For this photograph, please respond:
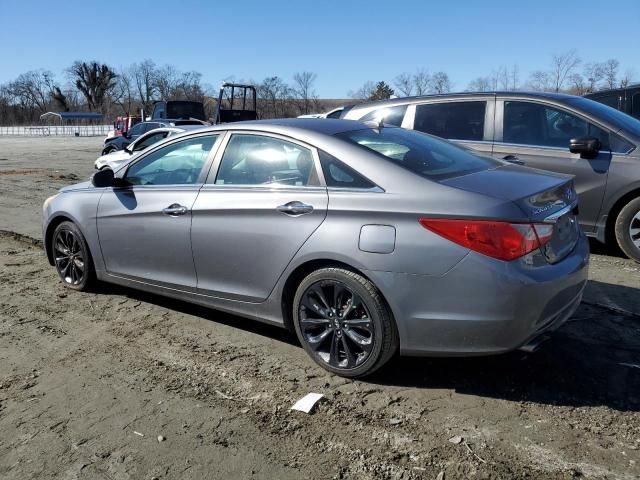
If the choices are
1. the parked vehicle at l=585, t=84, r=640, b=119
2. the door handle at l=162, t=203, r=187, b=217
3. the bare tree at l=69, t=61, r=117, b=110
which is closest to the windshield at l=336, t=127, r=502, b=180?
the door handle at l=162, t=203, r=187, b=217

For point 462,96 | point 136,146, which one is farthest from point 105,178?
point 136,146

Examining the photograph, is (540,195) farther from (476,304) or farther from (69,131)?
(69,131)

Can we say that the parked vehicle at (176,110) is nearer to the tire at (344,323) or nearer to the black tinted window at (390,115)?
the black tinted window at (390,115)

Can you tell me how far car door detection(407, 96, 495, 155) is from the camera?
6.71m

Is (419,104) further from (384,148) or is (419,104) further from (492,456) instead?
(492,456)

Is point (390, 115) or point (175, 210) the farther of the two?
point (390, 115)

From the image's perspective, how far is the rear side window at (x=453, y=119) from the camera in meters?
6.81

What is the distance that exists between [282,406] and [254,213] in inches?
50.0

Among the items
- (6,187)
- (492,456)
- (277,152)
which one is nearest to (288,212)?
(277,152)

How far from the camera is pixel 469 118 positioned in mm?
6875

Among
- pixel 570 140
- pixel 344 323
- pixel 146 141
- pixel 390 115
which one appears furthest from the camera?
pixel 146 141

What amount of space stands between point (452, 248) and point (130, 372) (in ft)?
7.21

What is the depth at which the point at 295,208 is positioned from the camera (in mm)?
3637

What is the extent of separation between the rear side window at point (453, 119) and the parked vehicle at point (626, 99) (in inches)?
214
